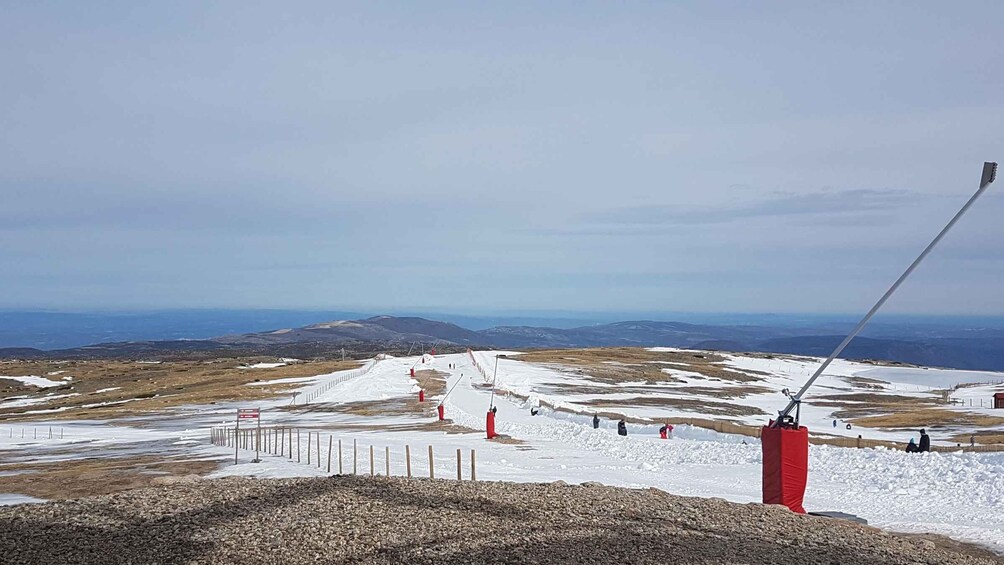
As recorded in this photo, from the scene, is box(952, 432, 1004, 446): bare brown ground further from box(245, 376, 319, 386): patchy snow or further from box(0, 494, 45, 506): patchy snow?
box(245, 376, 319, 386): patchy snow

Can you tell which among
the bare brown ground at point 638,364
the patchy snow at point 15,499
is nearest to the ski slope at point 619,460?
the patchy snow at point 15,499

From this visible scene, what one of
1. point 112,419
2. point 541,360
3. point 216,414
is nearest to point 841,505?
point 216,414

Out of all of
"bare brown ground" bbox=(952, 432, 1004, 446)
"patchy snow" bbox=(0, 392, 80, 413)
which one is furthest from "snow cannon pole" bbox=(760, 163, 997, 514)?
"patchy snow" bbox=(0, 392, 80, 413)

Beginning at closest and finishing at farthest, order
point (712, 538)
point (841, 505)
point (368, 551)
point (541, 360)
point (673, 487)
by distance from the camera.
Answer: point (368, 551), point (712, 538), point (841, 505), point (673, 487), point (541, 360)

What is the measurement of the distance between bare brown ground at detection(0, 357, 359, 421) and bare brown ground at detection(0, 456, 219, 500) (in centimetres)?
3112

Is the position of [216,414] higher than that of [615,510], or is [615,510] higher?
[615,510]

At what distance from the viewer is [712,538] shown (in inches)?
560

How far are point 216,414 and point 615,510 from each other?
50121 mm

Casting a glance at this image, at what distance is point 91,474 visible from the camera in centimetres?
2909

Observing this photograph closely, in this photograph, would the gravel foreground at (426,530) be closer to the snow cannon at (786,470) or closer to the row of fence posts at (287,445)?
the snow cannon at (786,470)

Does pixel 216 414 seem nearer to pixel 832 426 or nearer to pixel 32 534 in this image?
pixel 832 426

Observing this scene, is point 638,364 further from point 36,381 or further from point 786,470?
point 786,470

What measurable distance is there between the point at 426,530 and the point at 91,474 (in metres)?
19.7

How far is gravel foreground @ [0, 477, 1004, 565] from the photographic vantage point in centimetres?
1304
